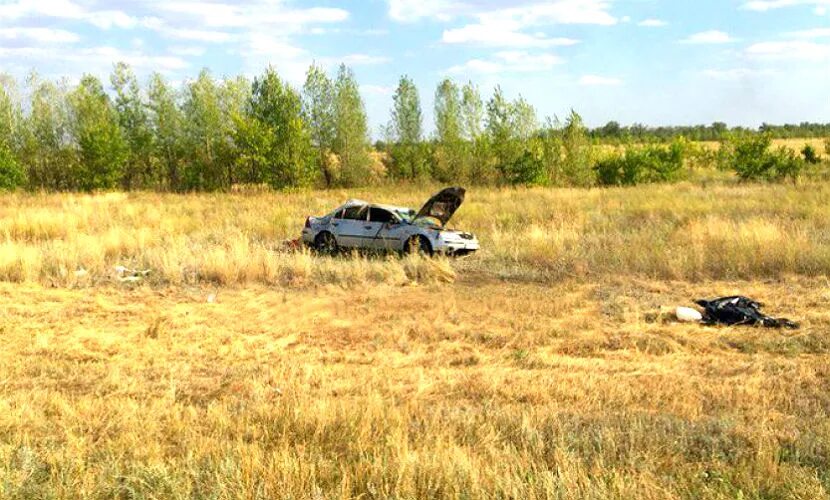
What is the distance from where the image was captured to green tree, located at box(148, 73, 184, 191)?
136ft

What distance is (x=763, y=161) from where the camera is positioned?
33.5m

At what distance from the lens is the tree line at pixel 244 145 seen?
37.5m

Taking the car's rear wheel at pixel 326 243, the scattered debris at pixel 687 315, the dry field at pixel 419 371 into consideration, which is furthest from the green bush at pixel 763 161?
the scattered debris at pixel 687 315

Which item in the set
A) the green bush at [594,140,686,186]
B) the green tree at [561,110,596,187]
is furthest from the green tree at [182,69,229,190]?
the green bush at [594,140,686,186]

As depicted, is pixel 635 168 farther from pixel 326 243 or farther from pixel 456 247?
pixel 326 243

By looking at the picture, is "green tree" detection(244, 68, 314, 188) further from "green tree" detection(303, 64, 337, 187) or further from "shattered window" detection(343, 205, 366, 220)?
"shattered window" detection(343, 205, 366, 220)

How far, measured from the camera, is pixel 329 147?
136ft

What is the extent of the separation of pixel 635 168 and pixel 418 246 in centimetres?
2596

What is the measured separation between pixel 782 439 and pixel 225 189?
130ft

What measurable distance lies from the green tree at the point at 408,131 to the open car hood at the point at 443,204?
28.7 meters

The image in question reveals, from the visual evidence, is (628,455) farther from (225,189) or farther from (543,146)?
(225,189)

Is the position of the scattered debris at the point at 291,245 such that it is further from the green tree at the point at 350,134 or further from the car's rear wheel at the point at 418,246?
the green tree at the point at 350,134

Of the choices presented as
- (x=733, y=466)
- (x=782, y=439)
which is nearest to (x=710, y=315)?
(x=782, y=439)

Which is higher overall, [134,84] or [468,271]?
[134,84]
